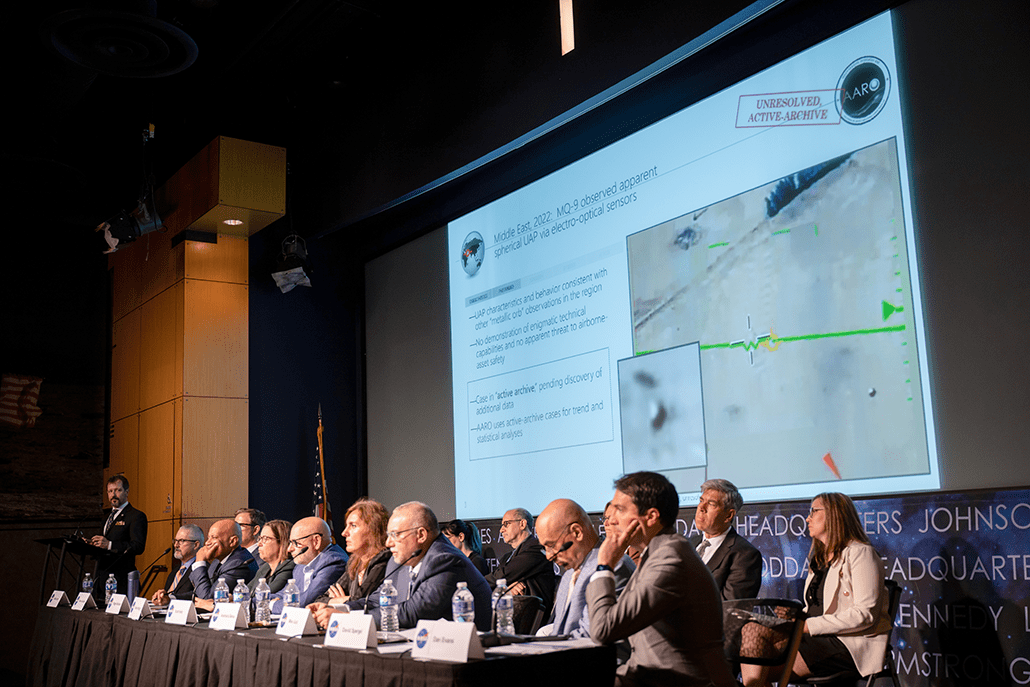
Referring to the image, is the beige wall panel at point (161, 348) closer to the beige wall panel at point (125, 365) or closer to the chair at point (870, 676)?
the beige wall panel at point (125, 365)

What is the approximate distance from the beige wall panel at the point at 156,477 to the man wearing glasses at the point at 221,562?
1.97 metres

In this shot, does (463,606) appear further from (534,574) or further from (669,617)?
(534,574)

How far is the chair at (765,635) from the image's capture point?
294cm

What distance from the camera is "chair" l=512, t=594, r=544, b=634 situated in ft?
12.7

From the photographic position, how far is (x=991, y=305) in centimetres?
376

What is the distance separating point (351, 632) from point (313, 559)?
6.69ft

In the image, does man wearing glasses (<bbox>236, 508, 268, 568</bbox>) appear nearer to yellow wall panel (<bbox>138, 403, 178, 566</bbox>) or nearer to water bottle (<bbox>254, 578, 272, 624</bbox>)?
yellow wall panel (<bbox>138, 403, 178, 566</bbox>)

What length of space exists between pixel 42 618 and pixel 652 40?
4888 mm

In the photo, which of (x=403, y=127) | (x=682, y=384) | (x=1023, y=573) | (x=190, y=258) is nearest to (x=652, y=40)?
(x=682, y=384)

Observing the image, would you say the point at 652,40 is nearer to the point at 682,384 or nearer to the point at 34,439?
the point at 682,384

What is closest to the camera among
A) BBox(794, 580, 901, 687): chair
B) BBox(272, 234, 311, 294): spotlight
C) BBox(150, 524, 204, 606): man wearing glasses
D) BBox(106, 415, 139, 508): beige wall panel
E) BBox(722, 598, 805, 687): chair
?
BBox(722, 598, 805, 687): chair

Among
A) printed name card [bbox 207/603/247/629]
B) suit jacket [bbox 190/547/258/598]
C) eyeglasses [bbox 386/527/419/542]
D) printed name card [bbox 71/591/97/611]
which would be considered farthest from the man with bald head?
printed name card [bbox 71/591/97/611]

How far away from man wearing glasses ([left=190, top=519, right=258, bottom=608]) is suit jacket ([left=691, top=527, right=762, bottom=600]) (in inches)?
113

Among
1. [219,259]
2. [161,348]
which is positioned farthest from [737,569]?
[161,348]
